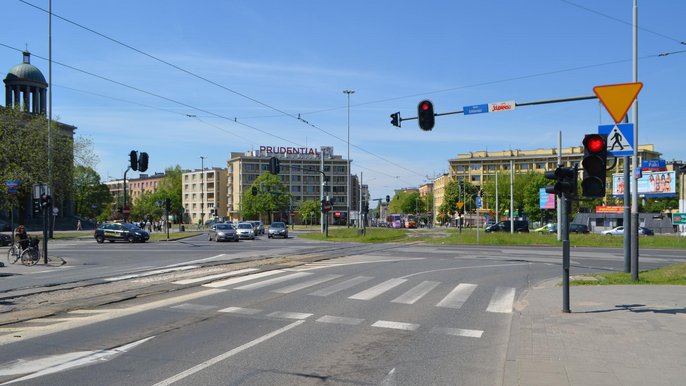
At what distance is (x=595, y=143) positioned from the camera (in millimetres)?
10438

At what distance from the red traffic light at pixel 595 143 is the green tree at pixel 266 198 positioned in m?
96.8

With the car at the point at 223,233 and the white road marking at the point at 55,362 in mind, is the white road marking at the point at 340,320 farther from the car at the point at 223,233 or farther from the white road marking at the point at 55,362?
the car at the point at 223,233

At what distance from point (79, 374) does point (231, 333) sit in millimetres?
2672

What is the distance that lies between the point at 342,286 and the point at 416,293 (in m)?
2.07

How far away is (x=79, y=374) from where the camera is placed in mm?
6488

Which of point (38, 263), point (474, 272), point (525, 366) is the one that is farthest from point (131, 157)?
point (525, 366)

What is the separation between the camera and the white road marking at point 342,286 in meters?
13.4

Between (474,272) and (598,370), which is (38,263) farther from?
(598,370)

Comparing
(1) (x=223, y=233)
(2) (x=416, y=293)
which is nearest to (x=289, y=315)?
(2) (x=416, y=293)

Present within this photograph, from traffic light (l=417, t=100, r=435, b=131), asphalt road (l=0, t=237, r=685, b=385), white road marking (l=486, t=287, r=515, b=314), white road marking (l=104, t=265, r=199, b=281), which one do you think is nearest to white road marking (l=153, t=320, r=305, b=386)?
asphalt road (l=0, t=237, r=685, b=385)

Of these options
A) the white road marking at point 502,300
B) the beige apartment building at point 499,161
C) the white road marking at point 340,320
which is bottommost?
the white road marking at point 502,300

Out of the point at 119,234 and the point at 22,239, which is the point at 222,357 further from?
the point at 119,234

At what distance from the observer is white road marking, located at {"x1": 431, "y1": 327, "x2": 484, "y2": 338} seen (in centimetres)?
905

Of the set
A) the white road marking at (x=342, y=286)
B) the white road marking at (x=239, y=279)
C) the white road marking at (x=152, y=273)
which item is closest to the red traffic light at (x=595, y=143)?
the white road marking at (x=342, y=286)
